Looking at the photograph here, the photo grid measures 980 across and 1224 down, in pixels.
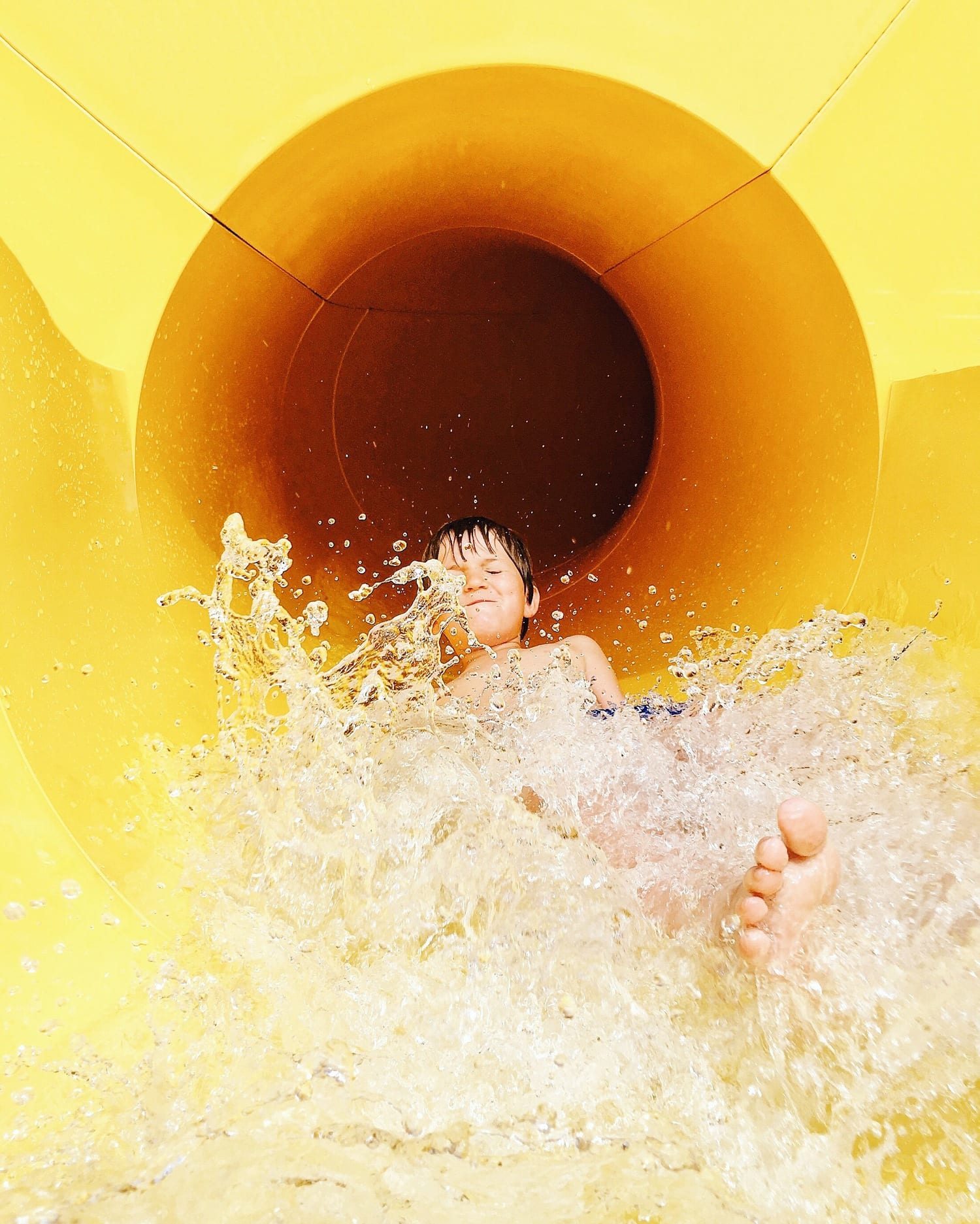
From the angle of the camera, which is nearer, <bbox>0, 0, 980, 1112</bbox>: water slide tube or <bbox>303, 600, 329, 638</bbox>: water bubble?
<bbox>0, 0, 980, 1112</bbox>: water slide tube

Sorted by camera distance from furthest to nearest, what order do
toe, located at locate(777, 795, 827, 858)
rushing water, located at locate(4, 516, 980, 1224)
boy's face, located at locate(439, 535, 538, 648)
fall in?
boy's face, located at locate(439, 535, 538, 648) → toe, located at locate(777, 795, 827, 858) → rushing water, located at locate(4, 516, 980, 1224)

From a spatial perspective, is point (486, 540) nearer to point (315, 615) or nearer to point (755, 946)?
point (315, 615)

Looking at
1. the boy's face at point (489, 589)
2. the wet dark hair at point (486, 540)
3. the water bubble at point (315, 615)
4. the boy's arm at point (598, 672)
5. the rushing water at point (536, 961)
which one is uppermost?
the wet dark hair at point (486, 540)

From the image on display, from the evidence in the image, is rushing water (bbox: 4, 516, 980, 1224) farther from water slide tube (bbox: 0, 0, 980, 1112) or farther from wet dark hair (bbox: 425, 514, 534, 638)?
wet dark hair (bbox: 425, 514, 534, 638)

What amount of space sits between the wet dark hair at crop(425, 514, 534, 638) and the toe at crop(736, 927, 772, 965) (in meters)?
0.79

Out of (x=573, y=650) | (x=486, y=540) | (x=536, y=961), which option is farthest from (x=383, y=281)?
(x=536, y=961)

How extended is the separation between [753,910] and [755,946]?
0.03 metres

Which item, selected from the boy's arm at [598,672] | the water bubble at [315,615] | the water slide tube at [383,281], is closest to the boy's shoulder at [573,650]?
the boy's arm at [598,672]

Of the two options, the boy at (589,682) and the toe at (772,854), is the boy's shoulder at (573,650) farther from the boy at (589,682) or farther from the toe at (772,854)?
the toe at (772,854)

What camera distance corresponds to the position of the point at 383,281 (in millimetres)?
1396

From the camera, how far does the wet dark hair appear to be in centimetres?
154

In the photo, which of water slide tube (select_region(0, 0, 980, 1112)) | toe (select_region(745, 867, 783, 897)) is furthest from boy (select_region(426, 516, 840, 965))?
water slide tube (select_region(0, 0, 980, 1112))

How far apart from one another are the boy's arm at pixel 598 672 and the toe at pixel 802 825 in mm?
477

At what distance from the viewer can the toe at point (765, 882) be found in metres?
0.82
